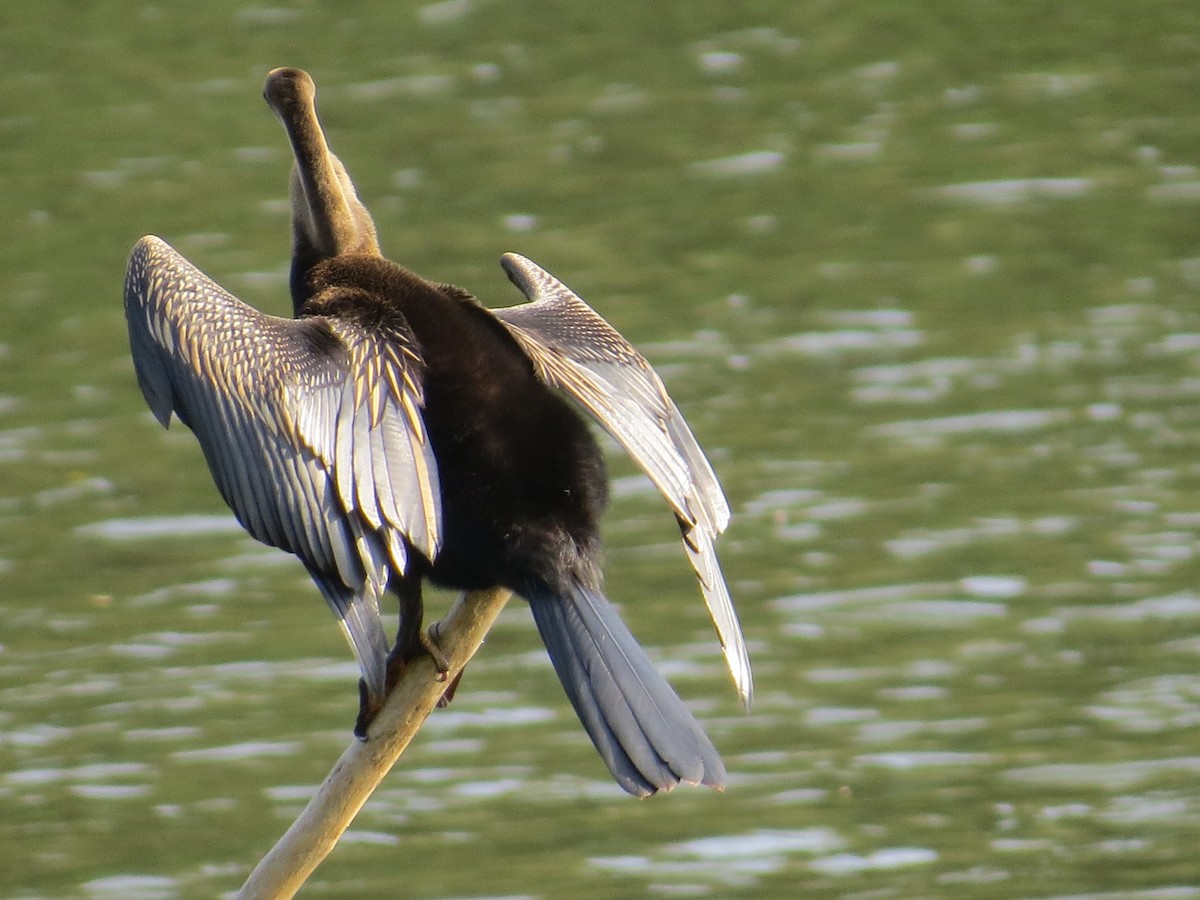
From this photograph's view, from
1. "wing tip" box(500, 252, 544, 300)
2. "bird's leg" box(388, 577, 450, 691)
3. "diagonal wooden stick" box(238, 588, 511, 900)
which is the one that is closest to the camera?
"diagonal wooden stick" box(238, 588, 511, 900)

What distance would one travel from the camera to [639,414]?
439cm

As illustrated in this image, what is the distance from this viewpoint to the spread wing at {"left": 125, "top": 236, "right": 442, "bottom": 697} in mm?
3938

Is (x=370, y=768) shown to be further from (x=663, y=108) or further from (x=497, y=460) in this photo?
(x=663, y=108)

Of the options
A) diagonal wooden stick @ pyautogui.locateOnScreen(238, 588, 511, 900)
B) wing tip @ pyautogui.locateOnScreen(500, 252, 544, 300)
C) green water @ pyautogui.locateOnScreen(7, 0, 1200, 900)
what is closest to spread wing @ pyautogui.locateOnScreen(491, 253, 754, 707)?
wing tip @ pyautogui.locateOnScreen(500, 252, 544, 300)

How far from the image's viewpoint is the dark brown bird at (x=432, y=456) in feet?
12.7

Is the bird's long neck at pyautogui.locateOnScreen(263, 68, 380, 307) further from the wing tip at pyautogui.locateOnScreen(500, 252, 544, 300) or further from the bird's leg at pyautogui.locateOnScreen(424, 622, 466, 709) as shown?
the bird's leg at pyautogui.locateOnScreen(424, 622, 466, 709)

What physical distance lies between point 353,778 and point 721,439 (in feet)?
18.4

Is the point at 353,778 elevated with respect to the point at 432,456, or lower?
lower

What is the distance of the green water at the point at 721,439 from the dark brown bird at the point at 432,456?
273 centimetres

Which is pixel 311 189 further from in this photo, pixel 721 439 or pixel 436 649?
pixel 721 439

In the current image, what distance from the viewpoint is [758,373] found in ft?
32.7

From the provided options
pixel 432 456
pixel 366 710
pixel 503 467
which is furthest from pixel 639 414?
pixel 366 710

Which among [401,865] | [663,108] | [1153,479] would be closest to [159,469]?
[401,865]

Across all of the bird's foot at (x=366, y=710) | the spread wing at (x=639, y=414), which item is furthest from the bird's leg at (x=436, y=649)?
the spread wing at (x=639, y=414)
